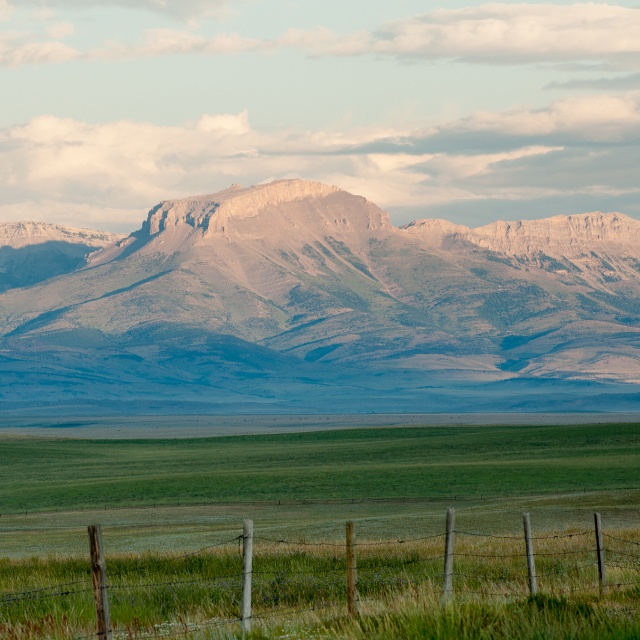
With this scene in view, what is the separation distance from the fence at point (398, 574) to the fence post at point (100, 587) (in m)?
0.01

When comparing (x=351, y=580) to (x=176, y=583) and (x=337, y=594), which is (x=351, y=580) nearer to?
(x=337, y=594)

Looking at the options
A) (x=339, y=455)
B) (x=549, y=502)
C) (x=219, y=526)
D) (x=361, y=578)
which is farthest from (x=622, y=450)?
(x=361, y=578)

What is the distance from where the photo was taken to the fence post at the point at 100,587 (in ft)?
42.9

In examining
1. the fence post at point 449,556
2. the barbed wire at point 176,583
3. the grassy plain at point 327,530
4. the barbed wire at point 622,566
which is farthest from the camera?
the barbed wire at point 176,583

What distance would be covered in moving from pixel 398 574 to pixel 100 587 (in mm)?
11583

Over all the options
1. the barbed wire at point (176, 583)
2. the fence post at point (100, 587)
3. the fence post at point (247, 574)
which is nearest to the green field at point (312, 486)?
the barbed wire at point (176, 583)

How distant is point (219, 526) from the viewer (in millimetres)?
51531

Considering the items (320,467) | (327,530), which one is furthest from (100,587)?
(320,467)

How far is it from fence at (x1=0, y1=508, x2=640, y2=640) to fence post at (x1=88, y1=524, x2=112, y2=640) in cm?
1

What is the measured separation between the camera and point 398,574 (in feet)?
79.1

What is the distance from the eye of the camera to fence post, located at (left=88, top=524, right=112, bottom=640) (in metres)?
Result: 13.1

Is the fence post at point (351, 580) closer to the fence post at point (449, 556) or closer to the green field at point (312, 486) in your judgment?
the fence post at point (449, 556)

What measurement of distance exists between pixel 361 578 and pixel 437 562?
293cm

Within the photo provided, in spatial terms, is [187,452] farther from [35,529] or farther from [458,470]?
[35,529]
